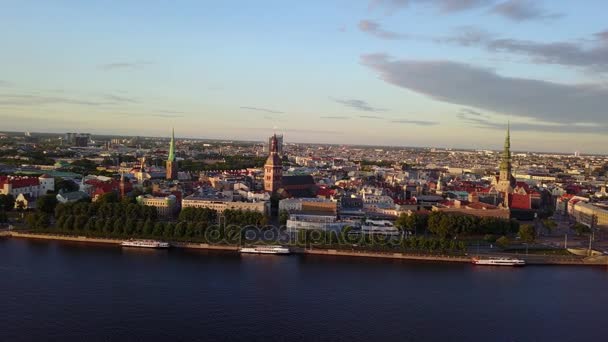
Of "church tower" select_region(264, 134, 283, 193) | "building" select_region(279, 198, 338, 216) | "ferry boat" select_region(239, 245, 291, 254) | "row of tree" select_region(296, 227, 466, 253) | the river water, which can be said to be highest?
"church tower" select_region(264, 134, 283, 193)

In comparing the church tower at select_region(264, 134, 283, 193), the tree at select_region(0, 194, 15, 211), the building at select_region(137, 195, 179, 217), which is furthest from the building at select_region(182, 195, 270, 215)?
the tree at select_region(0, 194, 15, 211)

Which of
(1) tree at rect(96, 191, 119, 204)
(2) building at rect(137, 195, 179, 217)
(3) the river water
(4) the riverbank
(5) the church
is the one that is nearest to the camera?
(3) the river water

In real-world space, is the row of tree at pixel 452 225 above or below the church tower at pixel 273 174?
below

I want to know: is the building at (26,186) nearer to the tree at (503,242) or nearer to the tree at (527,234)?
the tree at (503,242)

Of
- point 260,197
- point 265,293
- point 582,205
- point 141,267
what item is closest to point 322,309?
point 265,293

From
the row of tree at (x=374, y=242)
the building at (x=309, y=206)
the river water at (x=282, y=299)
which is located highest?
the building at (x=309, y=206)

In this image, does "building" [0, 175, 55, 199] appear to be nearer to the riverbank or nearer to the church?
the riverbank

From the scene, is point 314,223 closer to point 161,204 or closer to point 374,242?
point 374,242

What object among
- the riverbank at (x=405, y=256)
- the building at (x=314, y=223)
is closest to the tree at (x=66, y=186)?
the riverbank at (x=405, y=256)
